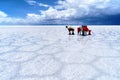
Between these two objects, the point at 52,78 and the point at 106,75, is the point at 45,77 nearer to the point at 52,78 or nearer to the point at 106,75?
the point at 52,78

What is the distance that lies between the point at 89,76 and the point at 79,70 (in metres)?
0.18

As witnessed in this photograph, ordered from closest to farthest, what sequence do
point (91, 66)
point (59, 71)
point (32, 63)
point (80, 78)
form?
point (80, 78) → point (59, 71) → point (91, 66) → point (32, 63)

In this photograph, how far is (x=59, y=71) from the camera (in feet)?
4.81

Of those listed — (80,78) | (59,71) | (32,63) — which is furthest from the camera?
(32,63)

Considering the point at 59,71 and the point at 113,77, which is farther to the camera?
the point at 59,71

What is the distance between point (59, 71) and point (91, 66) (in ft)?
1.38

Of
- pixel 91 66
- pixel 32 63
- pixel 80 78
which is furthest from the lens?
pixel 32 63

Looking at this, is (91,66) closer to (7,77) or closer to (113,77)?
(113,77)

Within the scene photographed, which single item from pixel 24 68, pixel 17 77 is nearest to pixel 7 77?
pixel 17 77

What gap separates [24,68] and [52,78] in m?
0.44

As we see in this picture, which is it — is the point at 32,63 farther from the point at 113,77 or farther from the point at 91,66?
the point at 113,77

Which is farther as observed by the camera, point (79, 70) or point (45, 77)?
point (79, 70)

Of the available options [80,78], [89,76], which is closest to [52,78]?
[80,78]

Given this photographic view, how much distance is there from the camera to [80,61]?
180 centimetres
